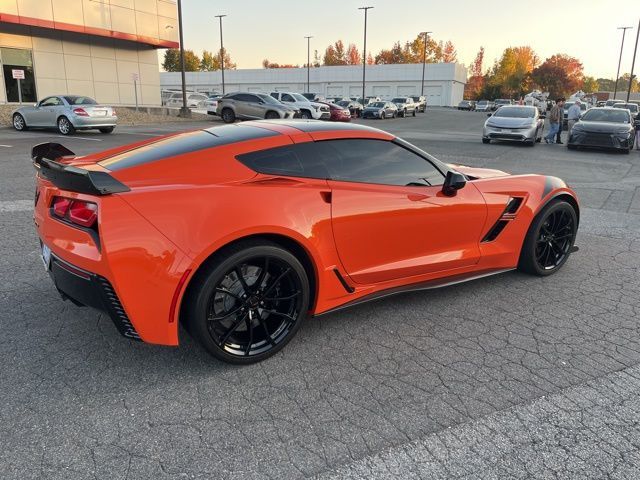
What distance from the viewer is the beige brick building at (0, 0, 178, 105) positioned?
25188 mm

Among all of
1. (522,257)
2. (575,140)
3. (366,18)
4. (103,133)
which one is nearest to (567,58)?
(366,18)

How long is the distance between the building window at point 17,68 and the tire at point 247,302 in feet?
93.3

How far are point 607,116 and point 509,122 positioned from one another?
3.32 meters

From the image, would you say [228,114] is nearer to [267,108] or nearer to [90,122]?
[267,108]

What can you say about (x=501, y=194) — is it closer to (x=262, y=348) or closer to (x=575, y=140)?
(x=262, y=348)

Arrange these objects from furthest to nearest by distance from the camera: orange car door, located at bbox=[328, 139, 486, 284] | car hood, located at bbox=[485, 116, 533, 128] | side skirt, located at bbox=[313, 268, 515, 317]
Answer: car hood, located at bbox=[485, 116, 533, 128] < side skirt, located at bbox=[313, 268, 515, 317] < orange car door, located at bbox=[328, 139, 486, 284]

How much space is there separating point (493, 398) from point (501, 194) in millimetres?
1968

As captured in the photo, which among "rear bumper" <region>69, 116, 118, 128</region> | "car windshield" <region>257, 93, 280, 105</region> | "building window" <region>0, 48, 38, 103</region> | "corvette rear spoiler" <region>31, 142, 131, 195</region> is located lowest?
"rear bumper" <region>69, 116, 118, 128</region>

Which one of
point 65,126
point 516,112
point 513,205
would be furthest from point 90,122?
point 513,205

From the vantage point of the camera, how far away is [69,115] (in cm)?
1789

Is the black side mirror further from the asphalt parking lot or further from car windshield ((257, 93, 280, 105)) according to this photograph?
car windshield ((257, 93, 280, 105))

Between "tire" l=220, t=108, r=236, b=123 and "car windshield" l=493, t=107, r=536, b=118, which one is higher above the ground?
"car windshield" l=493, t=107, r=536, b=118

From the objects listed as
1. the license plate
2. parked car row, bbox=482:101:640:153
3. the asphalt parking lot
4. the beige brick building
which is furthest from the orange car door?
→ the beige brick building

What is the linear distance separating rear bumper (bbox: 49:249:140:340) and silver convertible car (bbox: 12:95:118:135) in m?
17.1
